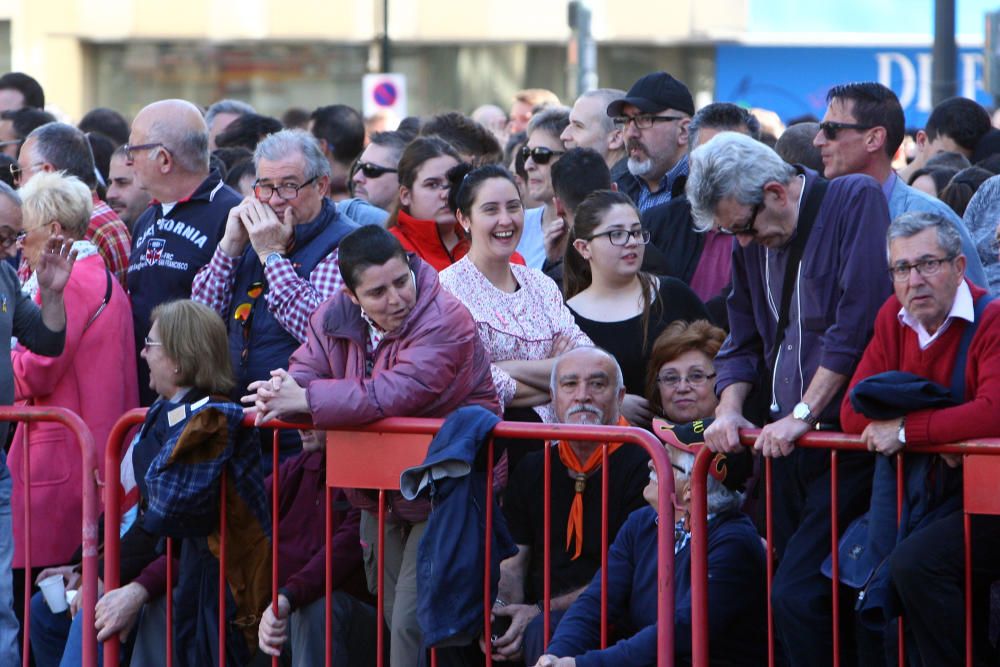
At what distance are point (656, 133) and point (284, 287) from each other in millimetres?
2402

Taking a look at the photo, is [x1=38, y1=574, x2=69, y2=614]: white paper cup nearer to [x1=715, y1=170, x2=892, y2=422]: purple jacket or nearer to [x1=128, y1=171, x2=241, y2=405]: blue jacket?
[x1=128, y1=171, x2=241, y2=405]: blue jacket

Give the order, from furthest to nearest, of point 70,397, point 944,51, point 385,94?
point 385,94 < point 944,51 < point 70,397

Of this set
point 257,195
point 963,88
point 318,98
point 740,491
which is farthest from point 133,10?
point 740,491

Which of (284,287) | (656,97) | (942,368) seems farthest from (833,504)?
(656,97)

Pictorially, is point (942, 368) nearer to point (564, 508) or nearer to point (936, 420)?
point (936, 420)

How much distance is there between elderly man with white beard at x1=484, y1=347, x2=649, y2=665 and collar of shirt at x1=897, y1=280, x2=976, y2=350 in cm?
111

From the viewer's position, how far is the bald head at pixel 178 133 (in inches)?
265

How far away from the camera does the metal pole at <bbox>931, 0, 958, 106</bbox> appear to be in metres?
13.9

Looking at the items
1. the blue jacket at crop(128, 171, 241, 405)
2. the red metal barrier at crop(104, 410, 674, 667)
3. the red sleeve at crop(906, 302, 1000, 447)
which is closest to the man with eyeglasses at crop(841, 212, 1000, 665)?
the red sleeve at crop(906, 302, 1000, 447)

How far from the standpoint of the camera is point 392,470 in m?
5.44

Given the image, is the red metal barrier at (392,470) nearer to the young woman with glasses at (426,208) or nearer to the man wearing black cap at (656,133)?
the young woman with glasses at (426,208)

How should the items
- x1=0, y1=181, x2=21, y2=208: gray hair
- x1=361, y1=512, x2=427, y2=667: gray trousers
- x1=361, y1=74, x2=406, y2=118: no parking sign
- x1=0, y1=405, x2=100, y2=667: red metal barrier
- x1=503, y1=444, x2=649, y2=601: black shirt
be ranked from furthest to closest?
x1=361, y1=74, x2=406, y2=118: no parking sign, x1=0, y1=181, x2=21, y2=208: gray hair, x1=0, y1=405, x2=100, y2=667: red metal barrier, x1=503, y1=444, x2=649, y2=601: black shirt, x1=361, y1=512, x2=427, y2=667: gray trousers

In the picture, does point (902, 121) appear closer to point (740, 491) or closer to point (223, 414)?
point (740, 491)

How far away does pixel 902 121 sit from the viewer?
6.21 meters
